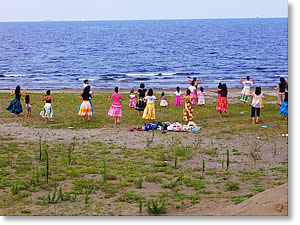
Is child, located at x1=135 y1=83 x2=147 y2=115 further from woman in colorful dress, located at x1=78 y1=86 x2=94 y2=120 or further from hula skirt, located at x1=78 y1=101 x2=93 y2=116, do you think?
hula skirt, located at x1=78 y1=101 x2=93 y2=116

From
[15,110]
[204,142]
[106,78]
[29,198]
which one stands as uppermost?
[106,78]

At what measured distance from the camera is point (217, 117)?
22.5 metres

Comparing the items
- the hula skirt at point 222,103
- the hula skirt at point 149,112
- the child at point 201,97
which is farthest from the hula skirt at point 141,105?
the child at point 201,97

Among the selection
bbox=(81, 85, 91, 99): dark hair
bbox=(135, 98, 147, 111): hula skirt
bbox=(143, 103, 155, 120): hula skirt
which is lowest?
bbox=(143, 103, 155, 120): hula skirt

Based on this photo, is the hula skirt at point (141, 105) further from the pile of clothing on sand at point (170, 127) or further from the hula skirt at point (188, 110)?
the pile of clothing on sand at point (170, 127)

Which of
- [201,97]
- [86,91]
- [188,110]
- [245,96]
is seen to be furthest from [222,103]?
[86,91]

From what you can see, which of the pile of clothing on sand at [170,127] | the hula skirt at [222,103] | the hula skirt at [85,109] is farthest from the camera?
the hula skirt at [222,103]

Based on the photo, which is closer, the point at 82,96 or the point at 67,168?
the point at 67,168

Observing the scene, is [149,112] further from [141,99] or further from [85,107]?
[85,107]

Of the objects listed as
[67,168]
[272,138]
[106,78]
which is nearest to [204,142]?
[272,138]

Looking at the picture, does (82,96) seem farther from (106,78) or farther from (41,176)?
(106,78)

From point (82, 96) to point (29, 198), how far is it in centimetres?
1127

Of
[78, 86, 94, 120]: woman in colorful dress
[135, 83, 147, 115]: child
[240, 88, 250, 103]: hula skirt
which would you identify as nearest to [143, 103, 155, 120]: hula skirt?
[135, 83, 147, 115]: child

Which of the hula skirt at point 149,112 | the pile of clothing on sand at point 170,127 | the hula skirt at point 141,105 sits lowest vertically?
the pile of clothing on sand at point 170,127
